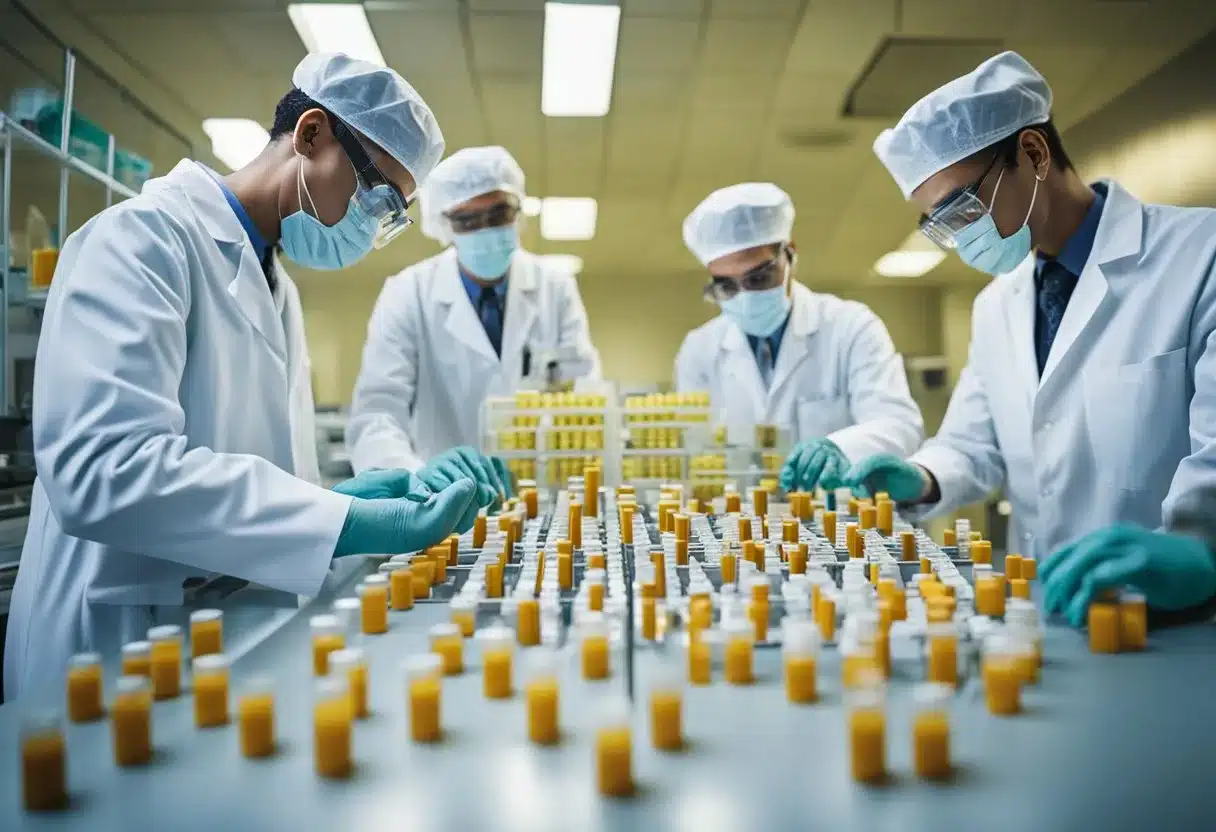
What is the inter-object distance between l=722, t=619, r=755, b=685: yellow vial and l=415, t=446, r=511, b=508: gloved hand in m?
0.81

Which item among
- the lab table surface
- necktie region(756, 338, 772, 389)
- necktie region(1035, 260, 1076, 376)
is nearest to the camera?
the lab table surface

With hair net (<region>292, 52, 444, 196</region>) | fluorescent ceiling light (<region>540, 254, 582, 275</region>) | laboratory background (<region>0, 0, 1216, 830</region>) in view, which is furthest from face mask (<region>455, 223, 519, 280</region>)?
fluorescent ceiling light (<region>540, 254, 582, 275</region>)

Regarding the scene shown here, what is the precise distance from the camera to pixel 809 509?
6.32 ft

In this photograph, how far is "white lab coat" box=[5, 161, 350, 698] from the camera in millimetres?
1243

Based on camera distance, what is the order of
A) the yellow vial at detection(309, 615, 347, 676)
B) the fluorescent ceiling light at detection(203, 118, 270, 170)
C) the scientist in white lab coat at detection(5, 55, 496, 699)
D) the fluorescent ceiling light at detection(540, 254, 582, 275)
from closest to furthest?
the yellow vial at detection(309, 615, 347, 676), the scientist in white lab coat at detection(5, 55, 496, 699), the fluorescent ceiling light at detection(203, 118, 270, 170), the fluorescent ceiling light at detection(540, 254, 582, 275)

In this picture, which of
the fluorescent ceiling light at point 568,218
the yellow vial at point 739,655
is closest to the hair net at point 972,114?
the yellow vial at point 739,655

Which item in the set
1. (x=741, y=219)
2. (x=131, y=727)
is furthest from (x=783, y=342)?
(x=131, y=727)

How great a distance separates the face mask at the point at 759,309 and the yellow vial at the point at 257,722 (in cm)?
224

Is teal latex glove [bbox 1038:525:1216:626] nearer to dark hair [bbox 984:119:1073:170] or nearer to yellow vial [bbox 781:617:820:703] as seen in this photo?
yellow vial [bbox 781:617:820:703]

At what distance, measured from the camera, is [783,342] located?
9.68 feet

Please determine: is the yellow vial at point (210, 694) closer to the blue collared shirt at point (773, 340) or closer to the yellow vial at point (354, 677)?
the yellow vial at point (354, 677)

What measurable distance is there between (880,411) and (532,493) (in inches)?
50.2

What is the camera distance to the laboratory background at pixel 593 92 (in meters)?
3.07

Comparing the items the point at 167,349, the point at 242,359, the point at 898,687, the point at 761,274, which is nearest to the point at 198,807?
the point at 898,687
